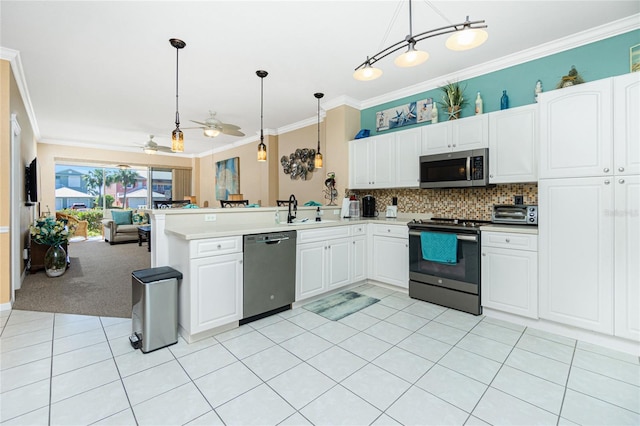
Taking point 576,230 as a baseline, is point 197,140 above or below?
above

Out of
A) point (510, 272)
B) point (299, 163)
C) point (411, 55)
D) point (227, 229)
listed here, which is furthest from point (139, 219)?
point (510, 272)

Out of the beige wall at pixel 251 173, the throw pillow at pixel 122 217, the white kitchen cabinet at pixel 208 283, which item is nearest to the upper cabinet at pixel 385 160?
the white kitchen cabinet at pixel 208 283

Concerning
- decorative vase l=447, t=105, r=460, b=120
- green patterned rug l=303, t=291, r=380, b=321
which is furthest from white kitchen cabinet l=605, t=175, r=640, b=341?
green patterned rug l=303, t=291, r=380, b=321

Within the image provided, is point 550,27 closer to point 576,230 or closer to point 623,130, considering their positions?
point 623,130

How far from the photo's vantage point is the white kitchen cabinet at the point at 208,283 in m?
2.41

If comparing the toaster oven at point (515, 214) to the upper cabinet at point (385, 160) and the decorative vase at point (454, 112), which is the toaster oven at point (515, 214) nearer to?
the upper cabinet at point (385, 160)

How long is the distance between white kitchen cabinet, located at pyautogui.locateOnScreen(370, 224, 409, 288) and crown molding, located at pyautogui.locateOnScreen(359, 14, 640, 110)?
1.98m

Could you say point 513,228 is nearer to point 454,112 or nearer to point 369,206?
point 454,112

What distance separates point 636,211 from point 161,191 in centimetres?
1129

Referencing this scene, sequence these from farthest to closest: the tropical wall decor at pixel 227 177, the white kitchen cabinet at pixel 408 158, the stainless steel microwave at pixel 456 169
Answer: the tropical wall decor at pixel 227 177 < the white kitchen cabinet at pixel 408 158 < the stainless steel microwave at pixel 456 169

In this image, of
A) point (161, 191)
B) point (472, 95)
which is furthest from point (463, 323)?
point (161, 191)

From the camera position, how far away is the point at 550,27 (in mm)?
2783

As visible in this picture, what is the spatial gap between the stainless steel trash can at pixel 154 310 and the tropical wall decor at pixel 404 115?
350 centimetres

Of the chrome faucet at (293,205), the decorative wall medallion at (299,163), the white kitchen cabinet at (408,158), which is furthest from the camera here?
the decorative wall medallion at (299,163)
